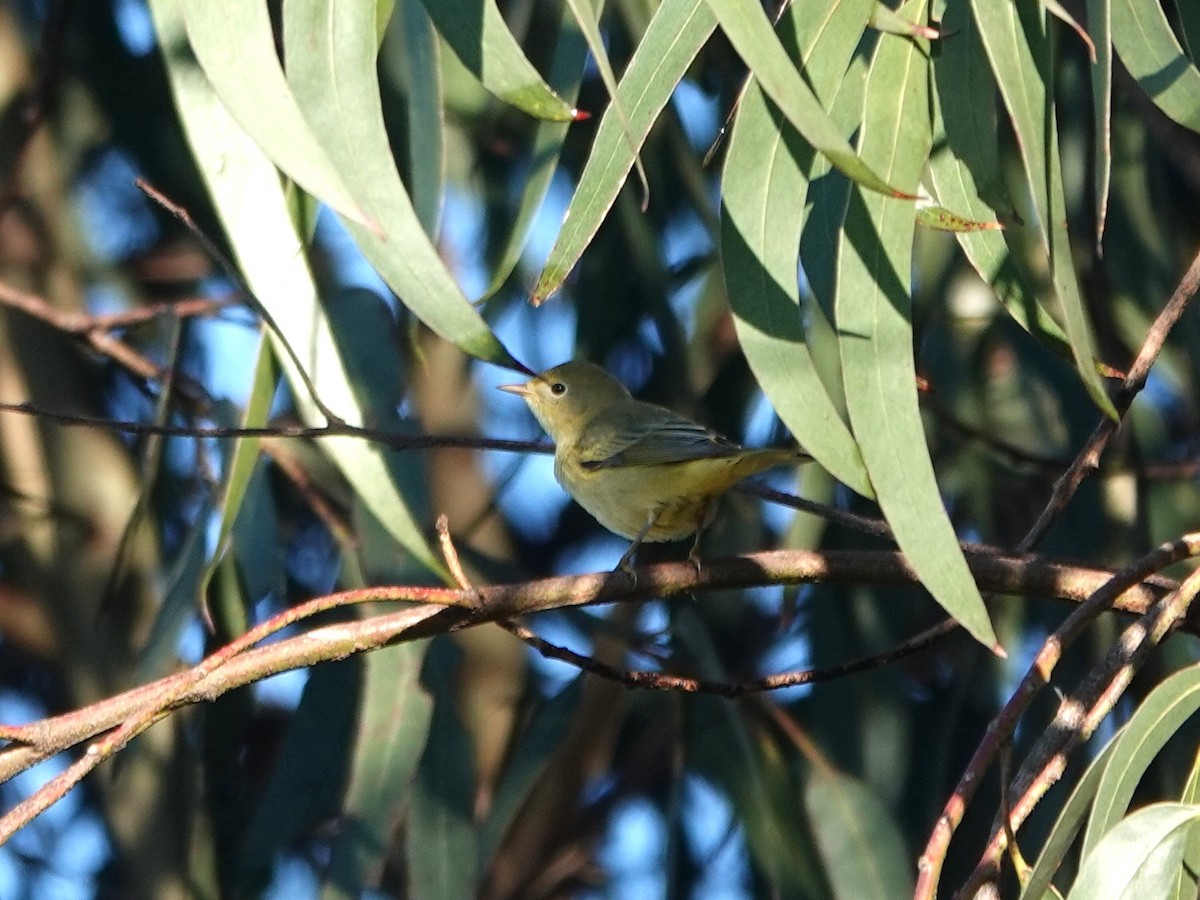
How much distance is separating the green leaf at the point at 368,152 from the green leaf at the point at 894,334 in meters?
0.39

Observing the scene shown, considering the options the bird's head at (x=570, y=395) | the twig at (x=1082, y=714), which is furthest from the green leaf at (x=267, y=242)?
the bird's head at (x=570, y=395)

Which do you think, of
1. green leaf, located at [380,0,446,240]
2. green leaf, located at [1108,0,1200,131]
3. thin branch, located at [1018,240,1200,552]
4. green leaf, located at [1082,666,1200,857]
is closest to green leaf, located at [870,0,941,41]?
green leaf, located at [1108,0,1200,131]

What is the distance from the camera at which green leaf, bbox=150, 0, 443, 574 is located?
6.94ft

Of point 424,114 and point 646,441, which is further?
point 646,441

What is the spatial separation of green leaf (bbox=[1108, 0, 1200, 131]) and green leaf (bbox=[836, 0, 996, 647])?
232 millimetres

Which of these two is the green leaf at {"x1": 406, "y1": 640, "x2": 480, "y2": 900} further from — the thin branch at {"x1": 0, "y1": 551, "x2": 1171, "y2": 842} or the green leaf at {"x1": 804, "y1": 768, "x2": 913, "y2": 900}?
the thin branch at {"x1": 0, "y1": 551, "x2": 1171, "y2": 842}

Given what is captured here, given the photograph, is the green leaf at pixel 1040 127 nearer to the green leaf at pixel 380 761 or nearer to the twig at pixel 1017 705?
the twig at pixel 1017 705

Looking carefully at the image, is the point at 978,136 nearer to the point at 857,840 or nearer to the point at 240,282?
the point at 240,282

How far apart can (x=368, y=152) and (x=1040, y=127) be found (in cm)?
72

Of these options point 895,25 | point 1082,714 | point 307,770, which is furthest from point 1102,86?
point 307,770

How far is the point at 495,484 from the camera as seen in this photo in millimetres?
4965

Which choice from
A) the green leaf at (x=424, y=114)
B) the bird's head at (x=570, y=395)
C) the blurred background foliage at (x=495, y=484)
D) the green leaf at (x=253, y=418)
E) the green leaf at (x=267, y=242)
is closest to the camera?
the green leaf at (x=424, y=114)

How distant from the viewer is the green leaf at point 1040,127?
1586mm

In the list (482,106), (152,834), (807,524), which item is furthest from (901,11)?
(152,834)
